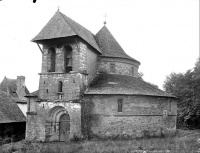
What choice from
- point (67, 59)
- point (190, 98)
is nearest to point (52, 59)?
point (67, 59)

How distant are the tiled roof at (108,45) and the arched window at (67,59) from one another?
4.74 m

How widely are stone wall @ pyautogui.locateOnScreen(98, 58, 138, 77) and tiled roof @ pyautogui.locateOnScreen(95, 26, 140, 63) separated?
57 centimetres

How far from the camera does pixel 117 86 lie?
22062 mm

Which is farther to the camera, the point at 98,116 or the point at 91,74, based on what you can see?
the point at 91,74

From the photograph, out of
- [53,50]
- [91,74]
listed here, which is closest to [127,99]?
[91,74]

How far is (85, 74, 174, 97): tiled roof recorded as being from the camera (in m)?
21.2

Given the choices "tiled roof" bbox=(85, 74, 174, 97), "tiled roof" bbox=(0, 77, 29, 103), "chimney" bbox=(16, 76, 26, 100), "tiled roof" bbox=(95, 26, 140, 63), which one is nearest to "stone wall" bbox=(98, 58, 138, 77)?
"tiled roof" bbox=(95, 26, 140, 63)

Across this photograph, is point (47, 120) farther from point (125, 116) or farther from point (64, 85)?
point (125, 116)

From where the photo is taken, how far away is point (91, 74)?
77.8 ft

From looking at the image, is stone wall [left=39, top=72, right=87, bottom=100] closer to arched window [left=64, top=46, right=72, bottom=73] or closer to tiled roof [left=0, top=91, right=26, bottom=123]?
arched window [left=64, top=46, right=72, bottom=73]

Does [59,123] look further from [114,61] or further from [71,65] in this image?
[114,61]

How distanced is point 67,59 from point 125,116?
7562 mm

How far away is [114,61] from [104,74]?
202 centimetres

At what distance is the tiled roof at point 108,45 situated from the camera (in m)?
26.4
